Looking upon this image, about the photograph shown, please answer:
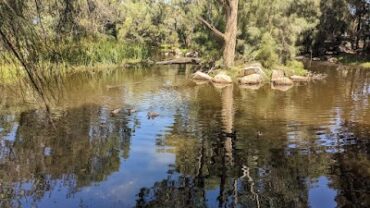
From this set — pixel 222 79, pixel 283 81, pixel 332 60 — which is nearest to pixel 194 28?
pixel 222 79

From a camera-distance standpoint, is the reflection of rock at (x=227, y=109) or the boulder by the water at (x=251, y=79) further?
the boulder by the water at (x=251, y=79)

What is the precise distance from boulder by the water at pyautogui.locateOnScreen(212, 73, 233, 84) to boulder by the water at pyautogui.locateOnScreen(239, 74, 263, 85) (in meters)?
0.63

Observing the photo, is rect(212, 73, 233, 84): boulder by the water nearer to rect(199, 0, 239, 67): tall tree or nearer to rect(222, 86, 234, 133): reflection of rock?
rect(222, 86, 234, 133): reflection of rock

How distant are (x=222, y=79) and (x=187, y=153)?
14.3 metres

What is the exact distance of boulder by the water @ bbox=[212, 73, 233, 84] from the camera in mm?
24359

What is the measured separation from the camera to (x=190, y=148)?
36.0 ft

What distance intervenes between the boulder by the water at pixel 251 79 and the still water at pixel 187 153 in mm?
5487

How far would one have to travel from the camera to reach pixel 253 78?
2419 centimetres

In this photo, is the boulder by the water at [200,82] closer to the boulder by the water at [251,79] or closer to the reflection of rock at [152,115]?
the boulder by the water at [251,79]

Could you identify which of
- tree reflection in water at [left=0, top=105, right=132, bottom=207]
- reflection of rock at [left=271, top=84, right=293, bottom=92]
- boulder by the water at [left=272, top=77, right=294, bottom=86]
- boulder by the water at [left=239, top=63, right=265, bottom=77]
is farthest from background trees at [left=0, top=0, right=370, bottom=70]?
reflection of rock at [left=271, top=84, right=293, bottom=92]

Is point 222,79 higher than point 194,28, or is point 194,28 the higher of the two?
point 194,28

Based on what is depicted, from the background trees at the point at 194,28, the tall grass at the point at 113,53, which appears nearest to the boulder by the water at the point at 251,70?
the background trees at the point at 194,28

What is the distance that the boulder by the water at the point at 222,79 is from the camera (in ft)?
79.9

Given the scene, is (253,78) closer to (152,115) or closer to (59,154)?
(152,115)
